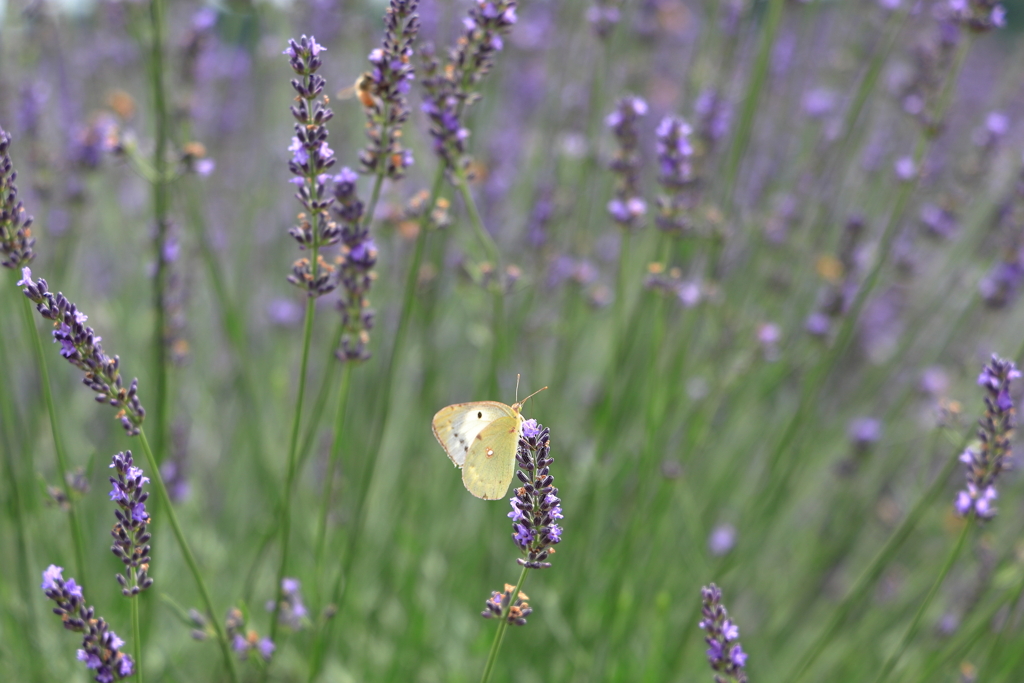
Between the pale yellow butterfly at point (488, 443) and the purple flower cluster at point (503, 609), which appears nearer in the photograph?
the purple flower cluster at point (503, 609)

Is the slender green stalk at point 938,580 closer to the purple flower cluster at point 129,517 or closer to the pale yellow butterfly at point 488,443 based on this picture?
the pale yellow butterfly at point 488,443

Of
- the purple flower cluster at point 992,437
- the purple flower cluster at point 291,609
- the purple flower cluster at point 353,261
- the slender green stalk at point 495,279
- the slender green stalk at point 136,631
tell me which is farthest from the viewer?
the slender green stalk at point 495,279

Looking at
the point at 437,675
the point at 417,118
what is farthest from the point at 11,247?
the point at 417,118

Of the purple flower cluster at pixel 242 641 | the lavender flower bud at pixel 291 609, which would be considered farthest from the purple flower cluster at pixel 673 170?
the purple flower cluster at pixel 242 641

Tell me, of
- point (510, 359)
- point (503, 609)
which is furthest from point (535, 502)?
point (510, 359)

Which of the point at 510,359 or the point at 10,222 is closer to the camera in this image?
the point at 10,222

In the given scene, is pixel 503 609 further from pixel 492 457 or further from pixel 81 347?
pixel 81 347

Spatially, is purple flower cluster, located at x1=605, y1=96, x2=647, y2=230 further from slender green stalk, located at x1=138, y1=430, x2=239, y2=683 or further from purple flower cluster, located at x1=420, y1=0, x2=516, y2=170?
slender green stalk, located at x1=138, y1=430, x2=239, y2=683

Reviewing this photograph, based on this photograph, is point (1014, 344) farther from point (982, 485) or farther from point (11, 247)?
point (11, 247)
